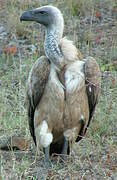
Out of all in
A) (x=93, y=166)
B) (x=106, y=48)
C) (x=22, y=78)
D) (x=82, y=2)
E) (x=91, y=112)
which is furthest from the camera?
(x=82, y=2)

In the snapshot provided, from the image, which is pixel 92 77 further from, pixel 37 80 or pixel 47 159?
pixel 47 159

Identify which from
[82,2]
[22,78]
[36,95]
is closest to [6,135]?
[36,95]

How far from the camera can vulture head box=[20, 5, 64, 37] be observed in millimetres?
6102

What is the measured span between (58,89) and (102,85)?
8.31 ft

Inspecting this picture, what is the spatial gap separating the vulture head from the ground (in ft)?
4.02

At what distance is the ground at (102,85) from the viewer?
18.8 feet

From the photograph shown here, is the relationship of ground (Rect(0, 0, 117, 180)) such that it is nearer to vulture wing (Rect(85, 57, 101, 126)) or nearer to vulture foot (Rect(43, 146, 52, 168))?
vulture foot (Rect(43, 146, 52, 168))

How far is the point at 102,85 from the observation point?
27.0 ft

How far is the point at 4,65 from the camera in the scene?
29.5ft

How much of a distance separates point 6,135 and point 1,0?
4.90m

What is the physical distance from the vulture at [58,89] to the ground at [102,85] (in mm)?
268

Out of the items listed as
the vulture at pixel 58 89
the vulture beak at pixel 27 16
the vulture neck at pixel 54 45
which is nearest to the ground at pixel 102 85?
the vulture at pixel 58 89

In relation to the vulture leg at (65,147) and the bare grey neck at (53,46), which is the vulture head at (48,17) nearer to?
the bare grey neck at (53,46)

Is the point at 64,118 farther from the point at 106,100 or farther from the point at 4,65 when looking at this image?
the point at 4,65
